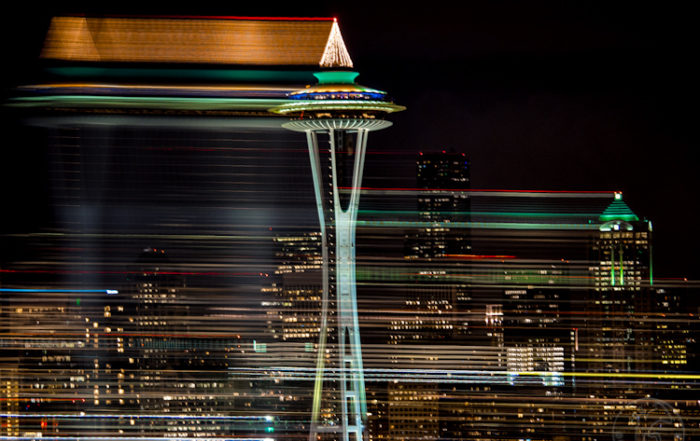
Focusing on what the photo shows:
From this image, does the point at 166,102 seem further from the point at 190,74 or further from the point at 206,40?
the point at 206,40

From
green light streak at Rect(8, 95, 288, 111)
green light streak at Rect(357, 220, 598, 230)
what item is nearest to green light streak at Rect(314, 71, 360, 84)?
green light streak at Rect(8, 95, 288, 111)

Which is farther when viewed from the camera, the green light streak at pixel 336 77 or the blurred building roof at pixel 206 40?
the green light streak at pixel 336 77

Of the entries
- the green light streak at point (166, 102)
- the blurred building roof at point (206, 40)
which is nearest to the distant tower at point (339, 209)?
the blurred building roof at point (206, 40)

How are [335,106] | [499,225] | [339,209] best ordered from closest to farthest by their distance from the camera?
1. [499,225]
2. [335,106]
3. [339,209]

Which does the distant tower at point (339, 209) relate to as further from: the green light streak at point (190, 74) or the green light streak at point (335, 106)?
the green light streak at point (190, 74)

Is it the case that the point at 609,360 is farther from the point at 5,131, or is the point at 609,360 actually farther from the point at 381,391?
the point at 5,131

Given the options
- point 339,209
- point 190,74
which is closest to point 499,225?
point 339,209

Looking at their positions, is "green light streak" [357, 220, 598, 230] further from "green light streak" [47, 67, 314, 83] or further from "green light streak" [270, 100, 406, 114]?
"green light streak" [47, 67, 314, 83]

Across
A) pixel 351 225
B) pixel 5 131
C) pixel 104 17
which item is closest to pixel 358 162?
pixel 351 225
